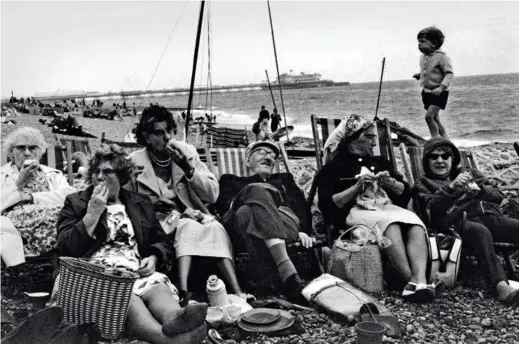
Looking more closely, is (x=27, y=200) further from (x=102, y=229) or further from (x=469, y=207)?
(x=469, y=207)

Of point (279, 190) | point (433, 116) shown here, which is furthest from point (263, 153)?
point (433, 116)

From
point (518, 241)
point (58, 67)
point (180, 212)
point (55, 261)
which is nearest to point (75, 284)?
point (55, 261)

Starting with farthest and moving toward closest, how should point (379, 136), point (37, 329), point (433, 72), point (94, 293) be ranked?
1. point (433, 72)
2. point (379, 136)
3. point (94, 293)
4. point (37, 329)

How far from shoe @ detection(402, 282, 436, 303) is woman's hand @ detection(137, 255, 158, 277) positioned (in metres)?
1.72

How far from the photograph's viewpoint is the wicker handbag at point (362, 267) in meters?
3.61

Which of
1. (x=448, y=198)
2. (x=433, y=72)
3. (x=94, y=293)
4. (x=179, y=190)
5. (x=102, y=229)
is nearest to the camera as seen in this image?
(x=94, y=293)

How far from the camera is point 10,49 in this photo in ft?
14.6

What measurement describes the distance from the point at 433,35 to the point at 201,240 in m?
4.15

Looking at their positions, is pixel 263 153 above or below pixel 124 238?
above

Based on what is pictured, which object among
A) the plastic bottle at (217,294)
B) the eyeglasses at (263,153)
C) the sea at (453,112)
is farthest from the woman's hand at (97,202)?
the sea at (453,112)

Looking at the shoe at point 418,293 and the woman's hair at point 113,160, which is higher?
the woman's hair at point 113,160

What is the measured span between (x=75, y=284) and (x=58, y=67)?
11.8ft

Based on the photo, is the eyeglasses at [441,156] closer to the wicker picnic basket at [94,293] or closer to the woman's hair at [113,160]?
the woman's hair at [113,160]

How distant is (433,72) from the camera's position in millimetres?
6223
